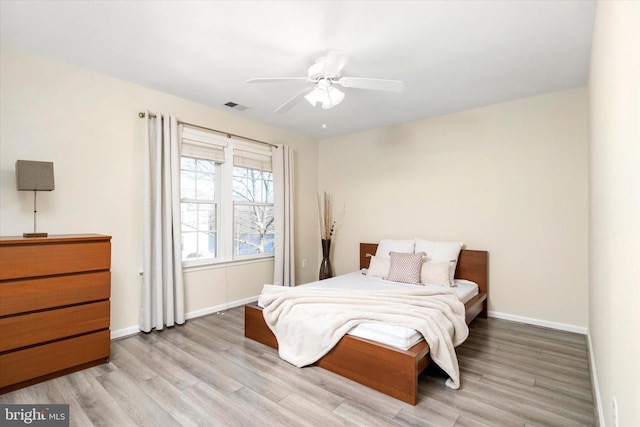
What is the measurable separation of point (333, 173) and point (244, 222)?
1.77 meters

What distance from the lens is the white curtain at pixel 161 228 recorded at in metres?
3.23

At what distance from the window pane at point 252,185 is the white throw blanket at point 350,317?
1803 millimetres

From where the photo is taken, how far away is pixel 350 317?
7.81ft

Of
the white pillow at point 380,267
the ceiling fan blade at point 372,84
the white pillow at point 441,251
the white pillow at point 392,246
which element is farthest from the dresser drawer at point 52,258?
the white pillow at point 441,251

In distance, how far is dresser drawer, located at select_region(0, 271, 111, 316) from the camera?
83.9 inches

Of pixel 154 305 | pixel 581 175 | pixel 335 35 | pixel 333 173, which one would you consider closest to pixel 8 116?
pixel 154 305

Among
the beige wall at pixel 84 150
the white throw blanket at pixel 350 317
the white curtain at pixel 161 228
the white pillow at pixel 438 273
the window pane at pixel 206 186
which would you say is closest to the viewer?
the white throw blanket at pixel 350 317

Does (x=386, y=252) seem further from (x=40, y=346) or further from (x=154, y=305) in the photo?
(x=40, y=346)

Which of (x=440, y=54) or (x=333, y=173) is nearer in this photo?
(x=440, y=54)

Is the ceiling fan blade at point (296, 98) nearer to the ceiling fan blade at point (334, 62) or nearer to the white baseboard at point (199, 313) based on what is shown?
the ceiling fan blade at point (334, 62)

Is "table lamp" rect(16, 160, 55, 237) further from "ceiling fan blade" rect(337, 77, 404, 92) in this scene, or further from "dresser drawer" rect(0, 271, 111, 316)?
"ceiling fan blade" rect(337, 77, 404, 92)

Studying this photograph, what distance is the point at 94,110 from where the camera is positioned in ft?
9.76

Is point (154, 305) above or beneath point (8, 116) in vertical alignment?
beneath

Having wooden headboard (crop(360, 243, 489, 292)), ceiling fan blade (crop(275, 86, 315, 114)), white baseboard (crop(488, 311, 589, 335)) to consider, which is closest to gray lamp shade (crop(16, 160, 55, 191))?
ceiling fan blade (crop(275, 86, 315, 114))
